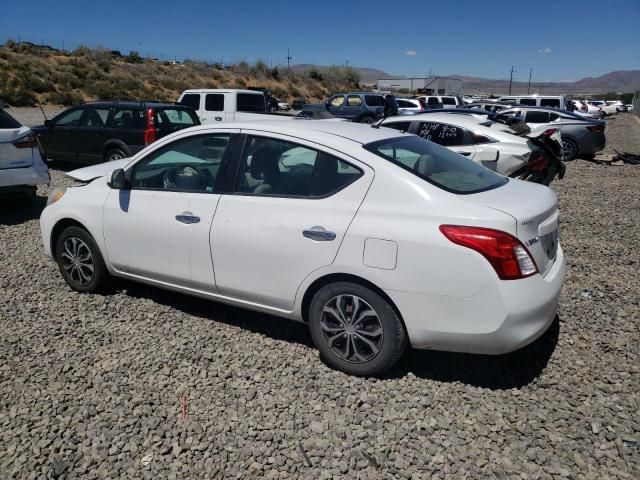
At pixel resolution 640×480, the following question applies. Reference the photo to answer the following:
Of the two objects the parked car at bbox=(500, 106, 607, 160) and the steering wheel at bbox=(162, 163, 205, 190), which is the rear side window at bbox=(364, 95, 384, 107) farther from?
the steering wheel at bbox=(162, 163, 205, 190)

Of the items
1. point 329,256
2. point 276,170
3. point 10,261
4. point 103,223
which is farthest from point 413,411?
point 10,261

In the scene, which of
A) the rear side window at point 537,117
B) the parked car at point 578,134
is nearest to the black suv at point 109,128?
the parked car at point 578,134

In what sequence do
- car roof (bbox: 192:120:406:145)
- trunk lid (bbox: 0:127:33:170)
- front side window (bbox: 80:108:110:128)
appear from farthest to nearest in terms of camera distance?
front side window (bbox: 80:108:110:128) → trunk lid (bbox: 0:127:33:170) → car roof (bbox: 192:120:406:145)

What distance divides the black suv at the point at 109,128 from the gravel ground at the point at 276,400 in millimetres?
6205

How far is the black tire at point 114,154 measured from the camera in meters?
10.5

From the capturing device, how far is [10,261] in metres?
5.73

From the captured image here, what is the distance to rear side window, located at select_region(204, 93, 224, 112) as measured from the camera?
1498 cm

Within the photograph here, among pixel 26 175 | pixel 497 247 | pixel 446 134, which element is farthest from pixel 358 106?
pixel 497 247

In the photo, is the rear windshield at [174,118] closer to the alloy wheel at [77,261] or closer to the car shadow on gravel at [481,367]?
the alloy wheel at [77,261]

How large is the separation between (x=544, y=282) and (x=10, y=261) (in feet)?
17.7

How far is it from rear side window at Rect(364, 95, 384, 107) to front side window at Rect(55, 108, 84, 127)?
14.5 metres

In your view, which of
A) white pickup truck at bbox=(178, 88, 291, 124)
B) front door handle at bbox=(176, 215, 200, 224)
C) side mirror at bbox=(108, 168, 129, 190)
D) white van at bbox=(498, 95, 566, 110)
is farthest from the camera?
white van at bbox=(498, 95, 566, 110)

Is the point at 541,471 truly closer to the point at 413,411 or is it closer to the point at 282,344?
the point at 413,411

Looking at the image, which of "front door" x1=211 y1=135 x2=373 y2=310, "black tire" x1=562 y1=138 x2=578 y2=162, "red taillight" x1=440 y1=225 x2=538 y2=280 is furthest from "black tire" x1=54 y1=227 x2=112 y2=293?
"black tire" x1=562 y1=138 x2=578 y2=162
